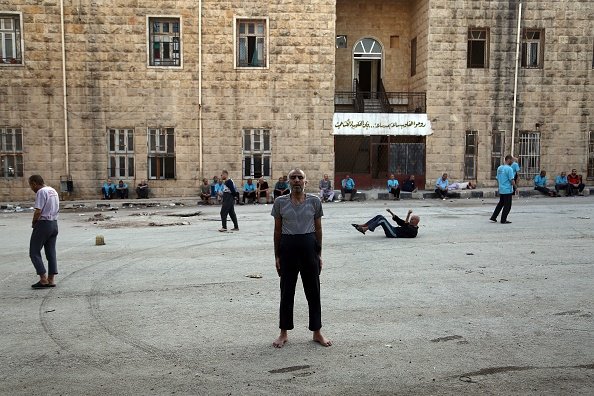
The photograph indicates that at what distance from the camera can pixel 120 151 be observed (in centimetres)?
2281

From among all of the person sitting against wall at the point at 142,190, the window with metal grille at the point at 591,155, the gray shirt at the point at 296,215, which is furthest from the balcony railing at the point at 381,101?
the gray shirt at the point at 296,215

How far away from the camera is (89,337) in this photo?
5.69 meters

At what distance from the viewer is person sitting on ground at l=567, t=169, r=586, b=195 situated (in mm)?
22797

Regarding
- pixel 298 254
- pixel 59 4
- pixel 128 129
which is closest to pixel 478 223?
pixel 298 254

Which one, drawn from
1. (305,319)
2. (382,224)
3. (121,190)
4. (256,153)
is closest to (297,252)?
(305,319)

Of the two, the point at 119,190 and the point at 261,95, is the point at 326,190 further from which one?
the point at 119,190

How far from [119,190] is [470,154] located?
14.7 metres

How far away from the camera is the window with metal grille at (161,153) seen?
22891mm

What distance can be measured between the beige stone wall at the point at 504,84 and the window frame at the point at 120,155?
40.8 feet

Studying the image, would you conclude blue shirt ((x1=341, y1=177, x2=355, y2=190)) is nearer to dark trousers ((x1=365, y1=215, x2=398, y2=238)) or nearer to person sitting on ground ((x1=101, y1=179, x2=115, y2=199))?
person sitting on ground ((x1=101, y1=179, x2=115, y2=199))

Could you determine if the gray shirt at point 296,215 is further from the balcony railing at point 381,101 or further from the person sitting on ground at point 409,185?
the balcony railing at point 381,101

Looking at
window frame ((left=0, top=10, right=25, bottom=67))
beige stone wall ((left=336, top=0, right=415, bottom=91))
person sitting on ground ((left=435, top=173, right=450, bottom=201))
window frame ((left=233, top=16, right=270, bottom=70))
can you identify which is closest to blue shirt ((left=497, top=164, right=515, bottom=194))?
person sitting on ground ((left=435, top=173, right=450, bottom=201))

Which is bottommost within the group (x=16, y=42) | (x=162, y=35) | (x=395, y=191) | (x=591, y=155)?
(x=395, y=191)

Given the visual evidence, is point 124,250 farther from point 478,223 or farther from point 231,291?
point 478,223
